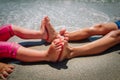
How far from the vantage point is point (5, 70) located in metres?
1.28

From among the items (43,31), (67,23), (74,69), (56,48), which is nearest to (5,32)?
(43,31)

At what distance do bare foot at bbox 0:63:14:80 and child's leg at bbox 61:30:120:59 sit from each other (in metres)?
0.38

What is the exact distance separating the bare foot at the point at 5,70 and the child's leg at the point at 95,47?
1.25ft

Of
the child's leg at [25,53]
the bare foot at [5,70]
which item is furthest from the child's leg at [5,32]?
the bare foot at [5,70]

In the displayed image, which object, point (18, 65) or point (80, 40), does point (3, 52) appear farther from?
point (80, 40)

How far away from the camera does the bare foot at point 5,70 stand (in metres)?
1.25

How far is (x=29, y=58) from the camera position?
53.2 inches

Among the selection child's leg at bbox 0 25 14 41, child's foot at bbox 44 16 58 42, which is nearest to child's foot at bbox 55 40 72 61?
child's foot at bbox 44 16 58 42

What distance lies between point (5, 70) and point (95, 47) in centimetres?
61

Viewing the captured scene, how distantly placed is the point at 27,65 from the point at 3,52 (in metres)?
0.18

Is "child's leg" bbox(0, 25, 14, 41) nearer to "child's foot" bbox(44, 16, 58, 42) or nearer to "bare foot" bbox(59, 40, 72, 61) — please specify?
"child's foot" bbox(44, 16, 58, 42)

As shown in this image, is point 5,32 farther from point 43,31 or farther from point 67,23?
point 67,23

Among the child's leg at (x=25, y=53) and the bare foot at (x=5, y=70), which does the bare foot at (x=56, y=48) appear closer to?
the child's leg at (x=25, y=53)

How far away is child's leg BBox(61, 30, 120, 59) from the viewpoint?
1.44 meters
